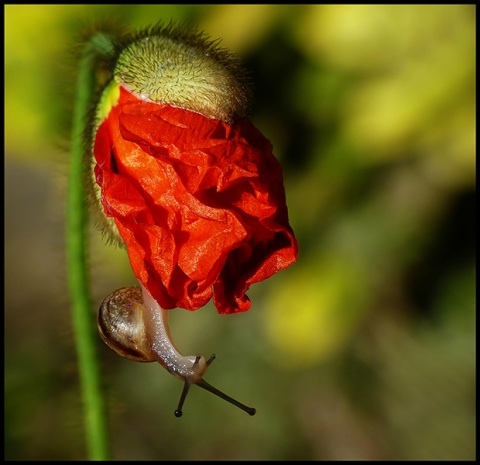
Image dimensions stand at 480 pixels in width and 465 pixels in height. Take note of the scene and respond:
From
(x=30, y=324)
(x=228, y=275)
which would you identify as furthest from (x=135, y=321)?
(x=30, y=324)

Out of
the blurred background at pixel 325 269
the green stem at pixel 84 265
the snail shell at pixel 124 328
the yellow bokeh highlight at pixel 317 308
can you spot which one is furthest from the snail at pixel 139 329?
the yellow bokeh highlight at pixel 317 308

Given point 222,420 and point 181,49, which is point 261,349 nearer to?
point 222,420

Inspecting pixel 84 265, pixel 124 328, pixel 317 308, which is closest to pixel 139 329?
pixel 124 328

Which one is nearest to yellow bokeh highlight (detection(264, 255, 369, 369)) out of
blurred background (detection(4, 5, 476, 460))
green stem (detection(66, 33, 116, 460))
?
blurred background (detection(4, 5, 476, 460))

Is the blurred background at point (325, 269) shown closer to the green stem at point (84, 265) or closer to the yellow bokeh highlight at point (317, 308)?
the yellow bokeh highlight at point (317, 308)

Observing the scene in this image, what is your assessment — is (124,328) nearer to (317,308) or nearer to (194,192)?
(194,192)

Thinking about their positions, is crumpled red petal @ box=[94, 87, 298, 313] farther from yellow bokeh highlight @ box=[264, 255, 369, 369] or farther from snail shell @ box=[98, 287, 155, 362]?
yellow bokeh highlight @ box=[264, 255, 369, 369]
